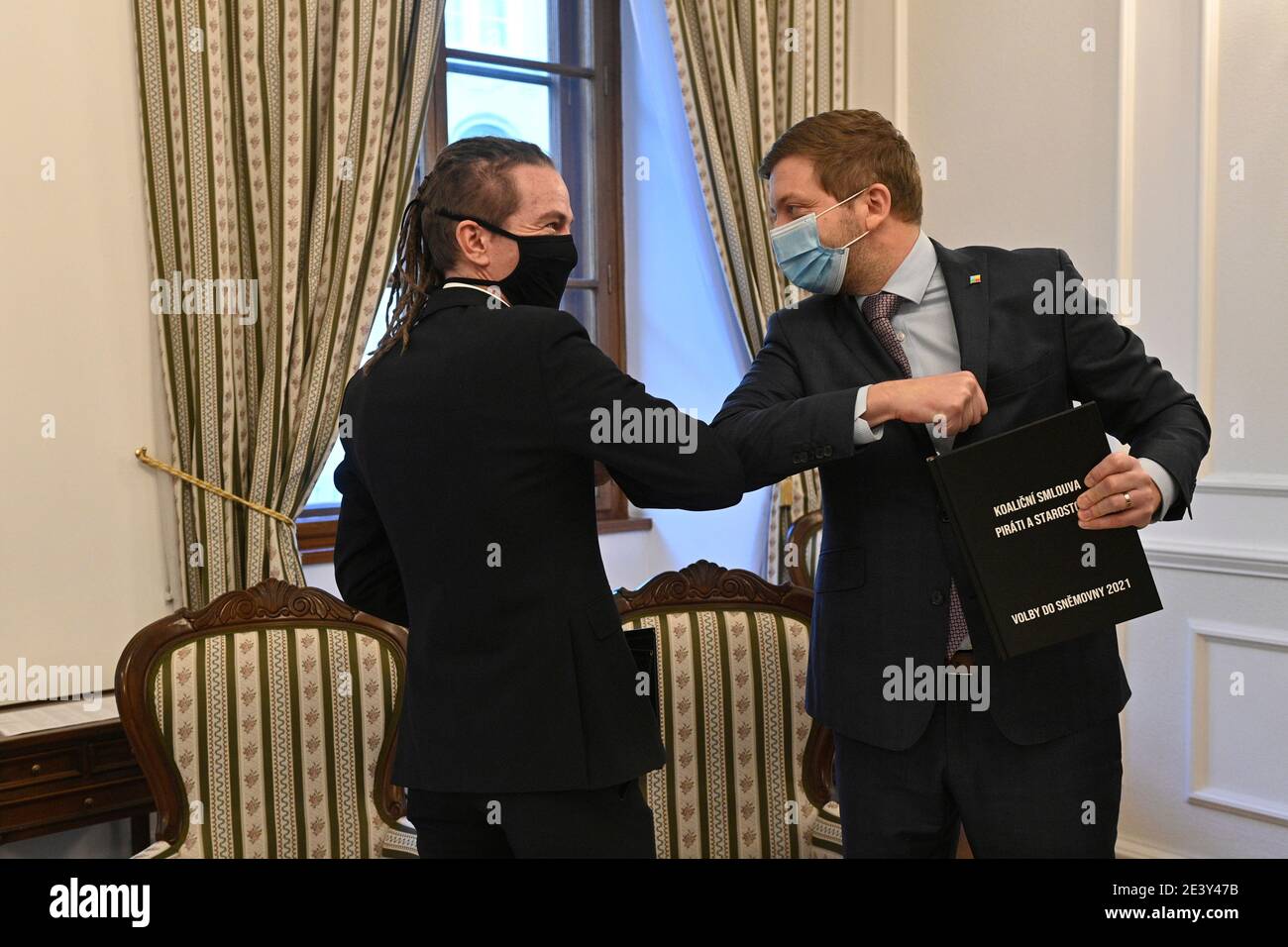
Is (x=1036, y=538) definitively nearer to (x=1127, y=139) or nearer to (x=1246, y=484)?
(x=1246, y=484)

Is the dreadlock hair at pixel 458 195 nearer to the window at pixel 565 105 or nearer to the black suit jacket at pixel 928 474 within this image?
the black suit jacket at pixel 928 474

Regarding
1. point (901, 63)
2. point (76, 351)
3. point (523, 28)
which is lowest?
point (76, 351)

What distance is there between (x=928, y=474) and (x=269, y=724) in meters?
1.26

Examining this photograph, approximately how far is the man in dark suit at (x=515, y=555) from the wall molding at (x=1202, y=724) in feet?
7.58

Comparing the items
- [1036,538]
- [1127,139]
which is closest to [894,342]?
[1036,538]

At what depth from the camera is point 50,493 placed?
9.31ft

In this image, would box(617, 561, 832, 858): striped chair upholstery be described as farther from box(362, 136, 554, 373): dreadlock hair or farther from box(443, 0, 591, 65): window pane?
box(443, 0, 591, 65): window pane

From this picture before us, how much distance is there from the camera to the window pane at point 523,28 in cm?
380

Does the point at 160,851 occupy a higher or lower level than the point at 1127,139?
lower

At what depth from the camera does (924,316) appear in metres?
1.69

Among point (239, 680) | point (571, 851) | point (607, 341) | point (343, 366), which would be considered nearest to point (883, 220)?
point (571, 851)
